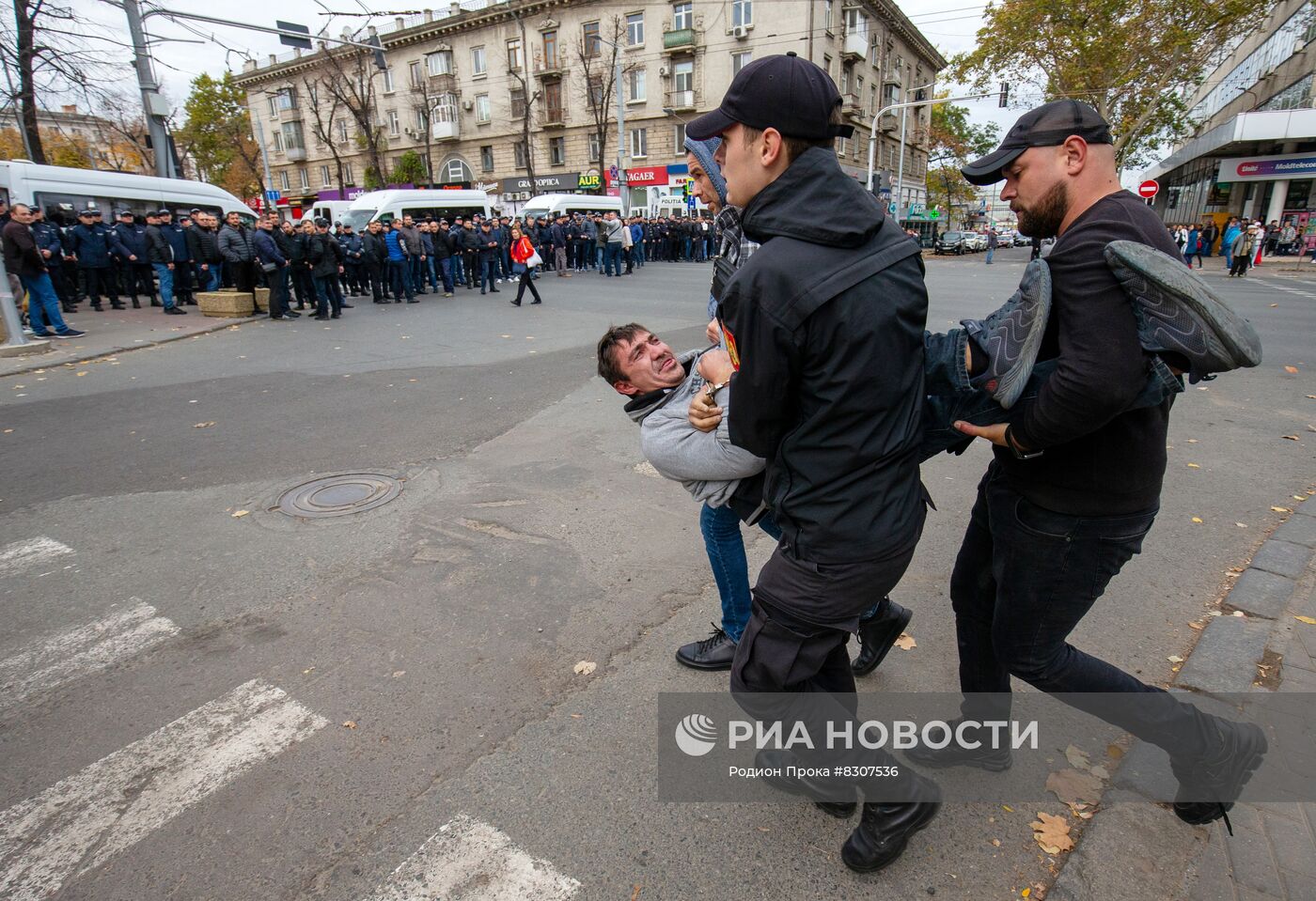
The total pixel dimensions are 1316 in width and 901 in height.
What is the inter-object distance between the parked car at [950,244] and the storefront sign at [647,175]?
17.9 m

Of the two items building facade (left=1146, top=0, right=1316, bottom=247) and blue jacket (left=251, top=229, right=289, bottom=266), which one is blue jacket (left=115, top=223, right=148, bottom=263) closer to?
blue jacket (left=251, top=229, right=289, bottom=266)

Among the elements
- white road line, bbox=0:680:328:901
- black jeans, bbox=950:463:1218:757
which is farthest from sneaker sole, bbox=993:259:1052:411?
white road line, bbox=0:680:328:901

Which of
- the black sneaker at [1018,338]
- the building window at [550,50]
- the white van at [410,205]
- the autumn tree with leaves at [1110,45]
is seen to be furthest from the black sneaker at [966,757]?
the building window at [550,50]

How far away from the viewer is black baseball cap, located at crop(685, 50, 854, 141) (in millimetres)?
1599

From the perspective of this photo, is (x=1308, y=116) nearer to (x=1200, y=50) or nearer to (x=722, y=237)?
(x=1200, y=50)

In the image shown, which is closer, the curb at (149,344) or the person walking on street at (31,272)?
the curb at (149,344)

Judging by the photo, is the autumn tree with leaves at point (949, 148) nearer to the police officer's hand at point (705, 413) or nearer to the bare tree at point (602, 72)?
the bare tree at point (602, 72)

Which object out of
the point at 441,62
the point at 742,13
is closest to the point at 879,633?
the point at 742,13

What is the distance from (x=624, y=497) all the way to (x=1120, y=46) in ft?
128

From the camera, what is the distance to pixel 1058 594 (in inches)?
77.3

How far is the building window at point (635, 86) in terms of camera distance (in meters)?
46.0

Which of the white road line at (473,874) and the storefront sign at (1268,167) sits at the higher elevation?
the storefront sign at (1268,167)

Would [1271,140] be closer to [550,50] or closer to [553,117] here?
[553,117]

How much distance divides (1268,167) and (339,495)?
43583 millimetres
